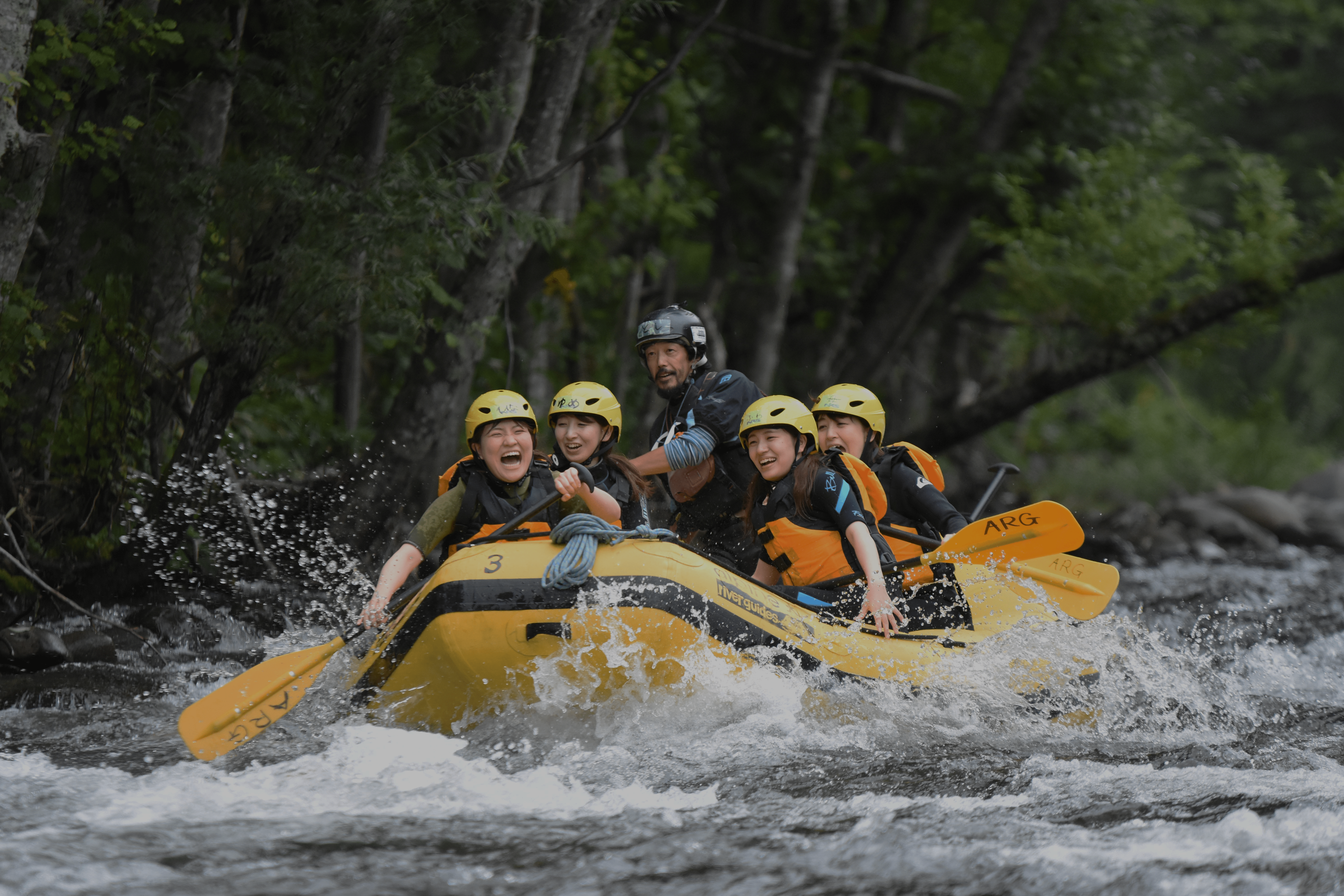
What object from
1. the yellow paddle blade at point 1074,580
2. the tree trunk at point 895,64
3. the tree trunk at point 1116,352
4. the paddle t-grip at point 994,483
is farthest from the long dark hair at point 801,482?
the tree trunk at point 895,64

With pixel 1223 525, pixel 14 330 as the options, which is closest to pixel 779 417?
pixel 14 330

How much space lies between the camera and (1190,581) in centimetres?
1117

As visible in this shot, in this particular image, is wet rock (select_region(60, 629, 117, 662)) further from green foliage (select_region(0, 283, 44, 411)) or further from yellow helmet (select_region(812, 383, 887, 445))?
yellow helmet (select_region(812, 383, 887, 445))

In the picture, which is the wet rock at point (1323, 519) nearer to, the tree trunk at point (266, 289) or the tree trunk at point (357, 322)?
the tree trunk at point (357, 322)

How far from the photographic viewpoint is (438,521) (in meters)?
4.95

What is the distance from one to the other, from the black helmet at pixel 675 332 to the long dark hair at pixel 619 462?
60cm

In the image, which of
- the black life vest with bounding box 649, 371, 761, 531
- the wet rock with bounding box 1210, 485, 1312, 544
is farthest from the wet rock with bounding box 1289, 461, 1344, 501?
the black life vest with bounding box 649, 371, 761, 531

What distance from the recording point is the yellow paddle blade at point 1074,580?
5746mm

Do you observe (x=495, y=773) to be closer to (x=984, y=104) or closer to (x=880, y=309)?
(x=880, y=309)

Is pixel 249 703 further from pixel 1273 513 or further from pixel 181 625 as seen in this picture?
pixel 1273 513

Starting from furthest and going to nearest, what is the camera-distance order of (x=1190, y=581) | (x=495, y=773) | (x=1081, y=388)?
1. (x=1081, y=388)
2. (x=1190, y=581)
3. (x=495, y=773)

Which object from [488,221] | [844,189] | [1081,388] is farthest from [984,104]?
[1081,388]

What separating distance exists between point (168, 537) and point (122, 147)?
2101 mm

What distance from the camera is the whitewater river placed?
3.30 metres
